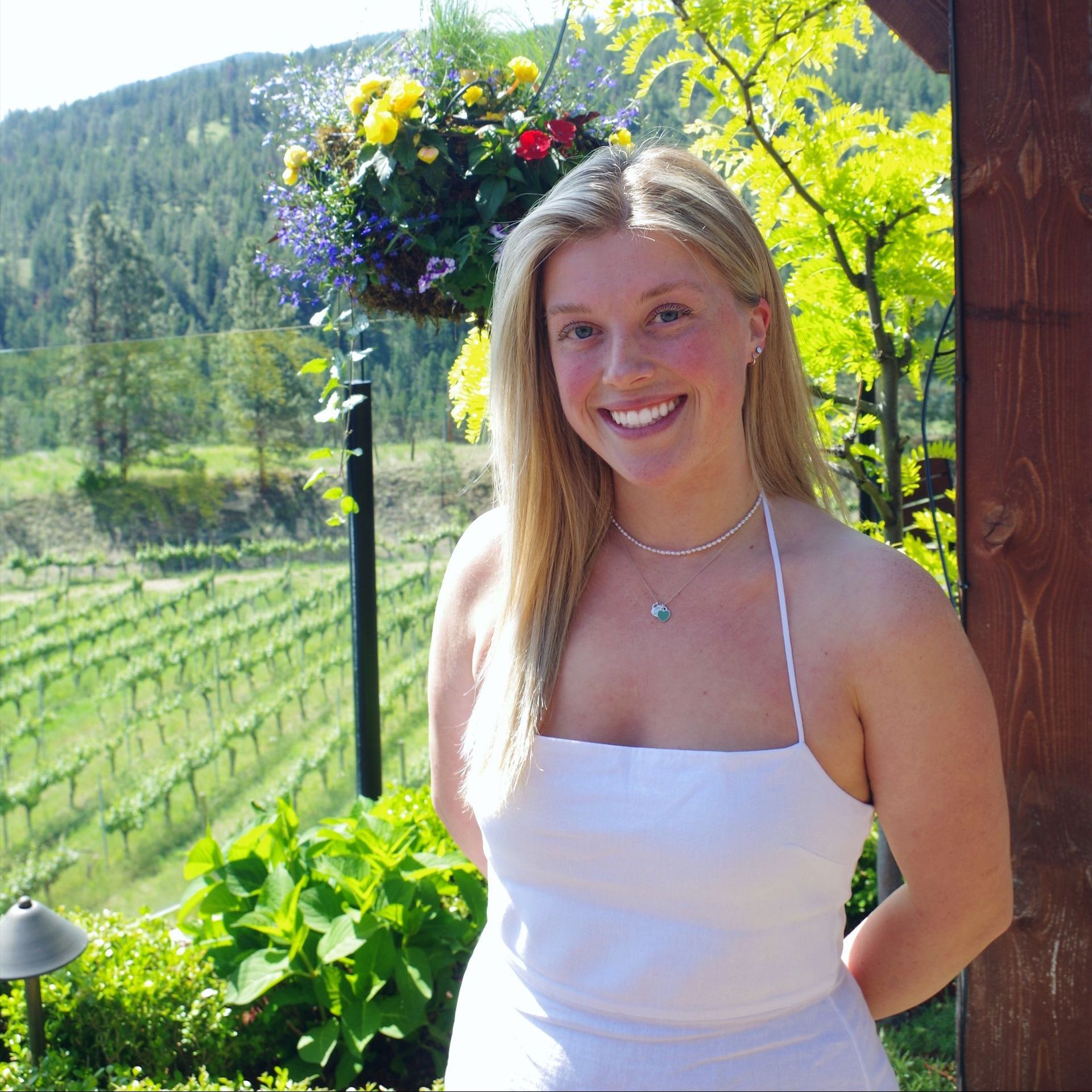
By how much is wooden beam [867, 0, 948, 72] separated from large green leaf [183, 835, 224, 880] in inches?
89.1

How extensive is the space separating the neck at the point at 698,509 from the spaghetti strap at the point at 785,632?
5 centimetres

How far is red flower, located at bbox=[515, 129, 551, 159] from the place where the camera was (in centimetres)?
186

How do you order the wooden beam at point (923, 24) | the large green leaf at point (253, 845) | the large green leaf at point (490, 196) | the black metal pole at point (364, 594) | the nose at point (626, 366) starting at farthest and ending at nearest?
the black metal pole at point (364, 594) → the large green leaf at point (253, 845) → the large green leaf at point (490, 196) → the wooden beam at point (923, 24) → the nose at point (626, 366)

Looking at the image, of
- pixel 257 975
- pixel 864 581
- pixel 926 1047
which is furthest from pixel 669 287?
pixel 926 1047

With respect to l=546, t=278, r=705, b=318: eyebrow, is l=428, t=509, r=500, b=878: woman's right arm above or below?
below

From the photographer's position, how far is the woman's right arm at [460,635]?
144 cm

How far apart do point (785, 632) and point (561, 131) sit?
1.19 m

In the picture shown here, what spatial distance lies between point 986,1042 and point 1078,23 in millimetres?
1613

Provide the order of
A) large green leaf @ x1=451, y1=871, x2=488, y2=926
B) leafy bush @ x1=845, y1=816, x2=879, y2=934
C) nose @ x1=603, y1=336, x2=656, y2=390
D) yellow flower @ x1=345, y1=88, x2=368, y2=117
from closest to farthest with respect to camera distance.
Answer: nose @ x1=603, y1=336, x2=656, y2=390, yellow flower @ x1=345, y1=88, x2=368, y2=117, large green leaf @ x1=451, y1=871, x2=488, y2=926, leafy bush @ x1=845, y1=816, x2=879, y2=934

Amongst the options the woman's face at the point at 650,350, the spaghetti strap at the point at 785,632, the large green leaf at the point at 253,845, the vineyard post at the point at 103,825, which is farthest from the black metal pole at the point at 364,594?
the spaghetti strap at the point at 785,632

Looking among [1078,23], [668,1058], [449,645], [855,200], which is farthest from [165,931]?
[1078,23]

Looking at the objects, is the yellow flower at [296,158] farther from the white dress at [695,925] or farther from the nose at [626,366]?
the white dress at [695,925]

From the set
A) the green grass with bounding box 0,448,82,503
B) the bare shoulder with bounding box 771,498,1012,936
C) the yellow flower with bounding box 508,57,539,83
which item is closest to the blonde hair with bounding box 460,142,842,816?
the bare shoulder with bounding box 771,498,1012,936

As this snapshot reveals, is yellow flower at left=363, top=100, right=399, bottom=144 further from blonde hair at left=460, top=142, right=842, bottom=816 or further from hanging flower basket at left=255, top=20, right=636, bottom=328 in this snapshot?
blonde hair at left=460, top=142, right=842, bottom=816
